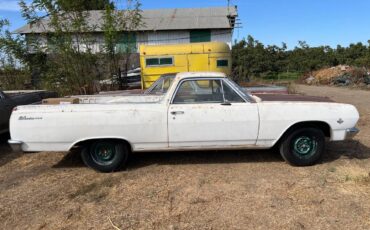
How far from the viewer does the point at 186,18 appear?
26.2m

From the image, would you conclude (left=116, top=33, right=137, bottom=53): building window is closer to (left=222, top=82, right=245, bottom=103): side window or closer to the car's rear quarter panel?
the car's rear quarter panel

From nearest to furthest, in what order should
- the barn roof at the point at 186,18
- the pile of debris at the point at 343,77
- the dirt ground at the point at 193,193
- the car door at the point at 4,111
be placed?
1. the dirt ground at the point at 193,193
2. the car door at the point at 4,111
3. the pile of debris at the point at 343,77
4. the barn roof at the point at 186,18

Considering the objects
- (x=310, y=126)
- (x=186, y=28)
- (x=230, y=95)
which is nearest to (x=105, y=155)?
(x=230, y=95)

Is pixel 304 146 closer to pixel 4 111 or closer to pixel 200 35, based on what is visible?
pixel 4 111

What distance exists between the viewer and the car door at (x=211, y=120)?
540 cm

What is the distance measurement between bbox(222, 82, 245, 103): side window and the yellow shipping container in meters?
6.70

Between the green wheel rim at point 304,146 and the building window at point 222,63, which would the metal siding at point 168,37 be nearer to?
the building window at point 222,63

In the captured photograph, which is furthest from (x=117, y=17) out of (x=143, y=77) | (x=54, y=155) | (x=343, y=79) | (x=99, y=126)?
(x=343, y=79)

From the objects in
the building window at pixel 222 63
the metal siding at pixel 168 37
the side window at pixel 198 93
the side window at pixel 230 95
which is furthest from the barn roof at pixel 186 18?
the side window at pixel 230 95

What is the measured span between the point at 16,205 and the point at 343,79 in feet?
78.3

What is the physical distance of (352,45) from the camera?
37406 millimetres

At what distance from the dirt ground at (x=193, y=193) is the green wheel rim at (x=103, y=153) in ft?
0.78

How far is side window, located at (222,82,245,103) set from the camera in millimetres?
5531

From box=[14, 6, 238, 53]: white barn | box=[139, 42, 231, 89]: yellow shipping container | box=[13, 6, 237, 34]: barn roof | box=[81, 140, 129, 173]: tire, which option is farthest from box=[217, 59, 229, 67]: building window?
box=[14, 6, 238, 53]: white barn
